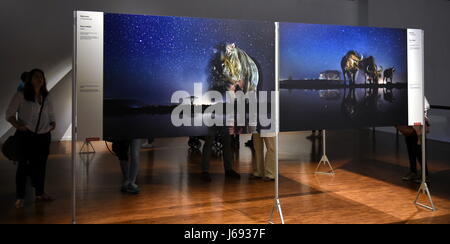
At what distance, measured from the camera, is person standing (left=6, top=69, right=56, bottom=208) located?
4844 millimetres

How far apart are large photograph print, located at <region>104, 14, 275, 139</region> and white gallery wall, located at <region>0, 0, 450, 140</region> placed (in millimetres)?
7274

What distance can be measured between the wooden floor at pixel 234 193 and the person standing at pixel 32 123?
35 centimetres

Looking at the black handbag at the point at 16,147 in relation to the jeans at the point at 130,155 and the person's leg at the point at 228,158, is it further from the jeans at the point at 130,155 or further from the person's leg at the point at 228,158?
the person's leg at the point at 228,158

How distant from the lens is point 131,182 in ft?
18.6

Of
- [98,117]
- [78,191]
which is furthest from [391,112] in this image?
[78,191]

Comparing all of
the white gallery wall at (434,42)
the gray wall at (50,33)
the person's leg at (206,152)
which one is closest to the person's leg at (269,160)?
the person's leg at (206,152)

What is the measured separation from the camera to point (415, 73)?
16.7 ft

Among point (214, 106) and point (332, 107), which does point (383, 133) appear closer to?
point (332, 107)

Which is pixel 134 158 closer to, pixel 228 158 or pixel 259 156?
pixel 228 158

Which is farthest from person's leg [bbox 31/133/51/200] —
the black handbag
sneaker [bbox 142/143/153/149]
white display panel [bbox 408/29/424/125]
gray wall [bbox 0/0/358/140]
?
gray wall [bbox 0/0/358/140]

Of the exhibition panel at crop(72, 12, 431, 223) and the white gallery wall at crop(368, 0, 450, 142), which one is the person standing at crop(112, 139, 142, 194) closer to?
the exhibition panel at crop(72, 12, 431, 223)

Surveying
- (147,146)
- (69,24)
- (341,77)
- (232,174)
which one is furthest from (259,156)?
(69,24)

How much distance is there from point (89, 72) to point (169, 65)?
709mm

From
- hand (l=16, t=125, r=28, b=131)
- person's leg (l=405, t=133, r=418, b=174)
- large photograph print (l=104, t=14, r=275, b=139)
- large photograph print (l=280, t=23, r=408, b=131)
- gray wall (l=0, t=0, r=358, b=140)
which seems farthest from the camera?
gray wall (l=0, t=0, r=358, b=140)
